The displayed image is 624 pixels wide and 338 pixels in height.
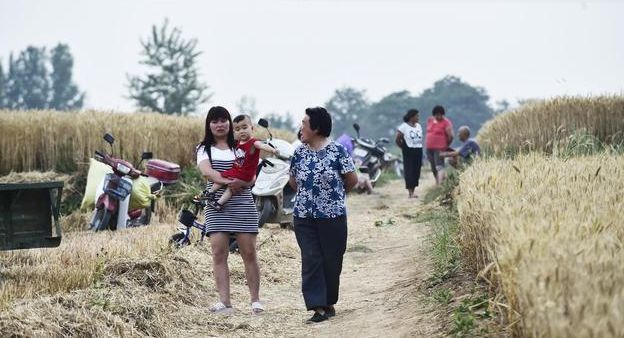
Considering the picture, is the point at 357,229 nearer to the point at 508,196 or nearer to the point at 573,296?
the point at 508,196

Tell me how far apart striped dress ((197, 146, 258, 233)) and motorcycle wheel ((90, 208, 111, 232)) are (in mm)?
4694

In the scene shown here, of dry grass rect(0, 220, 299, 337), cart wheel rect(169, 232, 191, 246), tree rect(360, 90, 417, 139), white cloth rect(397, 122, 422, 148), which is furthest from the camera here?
tree rect(360, 90, 417, 139)

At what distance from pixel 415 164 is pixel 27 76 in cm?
7701

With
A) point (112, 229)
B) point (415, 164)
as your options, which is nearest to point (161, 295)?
point (112, 229)

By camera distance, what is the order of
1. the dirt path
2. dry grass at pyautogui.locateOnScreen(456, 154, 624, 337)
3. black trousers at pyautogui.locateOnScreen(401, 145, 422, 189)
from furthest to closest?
black trousers at pyautogui.locateOnScreen(401, 145, 422, 189), the dirt path, dry grass at pyautogui.locateOnScreen(456, 154, 624, 337)

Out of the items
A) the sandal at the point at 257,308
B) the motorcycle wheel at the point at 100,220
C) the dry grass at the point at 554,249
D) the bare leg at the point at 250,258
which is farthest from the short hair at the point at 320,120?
the motorcycle wheel at the point at 100,220

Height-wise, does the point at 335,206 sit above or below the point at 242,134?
below

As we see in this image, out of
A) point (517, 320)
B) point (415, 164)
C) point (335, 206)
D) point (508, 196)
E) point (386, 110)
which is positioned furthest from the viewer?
point (386, 110)

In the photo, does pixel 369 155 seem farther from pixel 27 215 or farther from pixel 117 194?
pixel 27 215

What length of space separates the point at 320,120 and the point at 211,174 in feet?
3.53

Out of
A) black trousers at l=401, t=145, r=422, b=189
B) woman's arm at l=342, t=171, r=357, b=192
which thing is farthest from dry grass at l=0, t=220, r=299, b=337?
black trousers at l=401, t=145, r=422, b=189

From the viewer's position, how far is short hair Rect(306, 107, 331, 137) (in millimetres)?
7074

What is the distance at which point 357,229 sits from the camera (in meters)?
12.8

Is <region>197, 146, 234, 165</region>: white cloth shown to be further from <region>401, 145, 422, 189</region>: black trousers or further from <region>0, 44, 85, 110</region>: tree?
<region>0, 44, 85, 110</region>: tree
